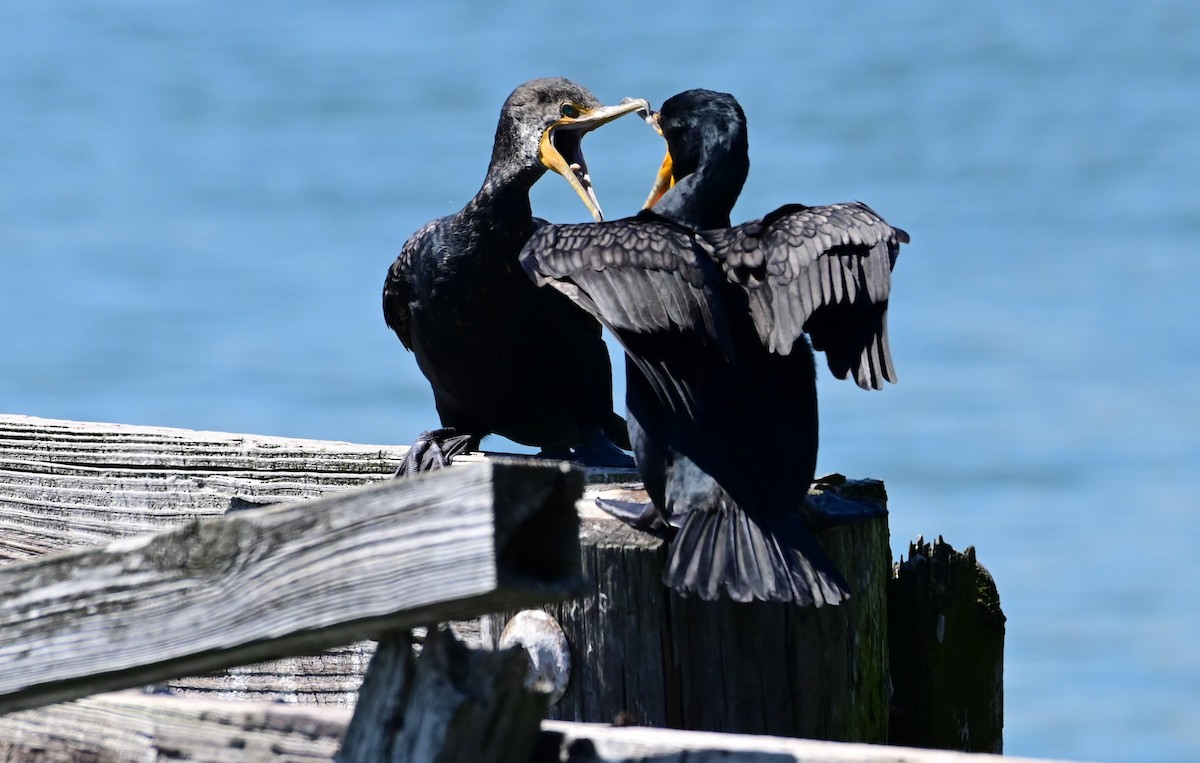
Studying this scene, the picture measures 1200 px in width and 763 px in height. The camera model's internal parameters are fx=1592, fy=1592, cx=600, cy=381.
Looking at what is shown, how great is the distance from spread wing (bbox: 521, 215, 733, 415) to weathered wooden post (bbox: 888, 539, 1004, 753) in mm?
504

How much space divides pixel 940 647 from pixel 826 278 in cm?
67

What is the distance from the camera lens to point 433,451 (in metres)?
3.44

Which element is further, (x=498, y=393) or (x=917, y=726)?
(x=498, y=393)

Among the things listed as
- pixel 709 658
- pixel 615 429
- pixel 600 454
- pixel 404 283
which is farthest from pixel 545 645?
pixel 404 283

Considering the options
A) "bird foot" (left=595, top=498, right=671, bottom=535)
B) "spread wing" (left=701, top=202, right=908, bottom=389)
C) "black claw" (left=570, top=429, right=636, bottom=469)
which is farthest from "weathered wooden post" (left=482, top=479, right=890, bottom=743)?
"black claw" (left=570, top=429, right=636, bottom=469)

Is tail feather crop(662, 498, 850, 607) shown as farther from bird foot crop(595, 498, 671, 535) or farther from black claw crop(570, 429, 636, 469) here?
black claw crop(570, 429, 636, 469)

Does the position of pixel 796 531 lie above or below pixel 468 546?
above

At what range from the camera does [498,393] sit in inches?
169

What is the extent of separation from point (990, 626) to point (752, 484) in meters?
0.47

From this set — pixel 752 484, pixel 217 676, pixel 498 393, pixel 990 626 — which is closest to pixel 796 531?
pixel 752 484

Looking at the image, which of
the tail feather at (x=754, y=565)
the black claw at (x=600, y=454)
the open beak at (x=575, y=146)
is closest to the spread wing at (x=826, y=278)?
the tail feather at (x=754, y=565)

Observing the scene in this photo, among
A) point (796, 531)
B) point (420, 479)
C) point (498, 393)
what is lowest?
point (420, 479)

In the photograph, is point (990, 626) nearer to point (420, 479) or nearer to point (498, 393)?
point (420, 479)

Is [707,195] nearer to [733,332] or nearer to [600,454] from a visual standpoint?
[733,332]
